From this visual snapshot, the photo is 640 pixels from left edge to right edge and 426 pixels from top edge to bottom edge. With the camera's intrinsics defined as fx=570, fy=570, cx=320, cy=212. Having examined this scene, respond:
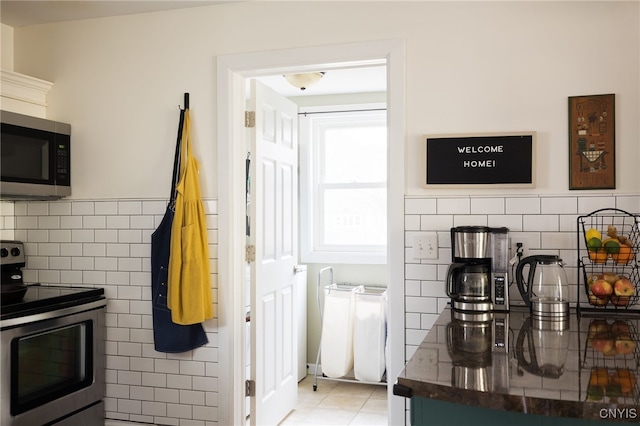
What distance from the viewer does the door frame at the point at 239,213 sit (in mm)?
2635

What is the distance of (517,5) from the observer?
2482 millimetres

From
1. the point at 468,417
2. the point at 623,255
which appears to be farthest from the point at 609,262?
the point at 468,417

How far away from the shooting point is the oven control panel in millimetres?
3070

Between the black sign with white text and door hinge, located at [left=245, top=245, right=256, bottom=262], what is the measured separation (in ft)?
3.45

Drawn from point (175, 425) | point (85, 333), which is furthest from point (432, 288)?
point (85, 333)

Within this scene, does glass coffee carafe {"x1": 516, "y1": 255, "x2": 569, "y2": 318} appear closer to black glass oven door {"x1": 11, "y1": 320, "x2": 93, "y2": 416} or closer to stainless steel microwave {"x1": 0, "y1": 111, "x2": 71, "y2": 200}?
black glass oven door {"x1": 11, "y1": 320, "x2": 93, "y2": 416}

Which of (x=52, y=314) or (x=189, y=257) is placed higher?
(x=189, y=257)

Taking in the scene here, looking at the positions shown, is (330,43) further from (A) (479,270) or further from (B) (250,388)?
(B) (250,388)

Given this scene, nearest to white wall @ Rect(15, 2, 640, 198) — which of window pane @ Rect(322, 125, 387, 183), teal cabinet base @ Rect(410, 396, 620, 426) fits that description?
Answer: teal cabinet base @ Rect(410, 396, 620, 426)

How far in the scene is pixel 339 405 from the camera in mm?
3939

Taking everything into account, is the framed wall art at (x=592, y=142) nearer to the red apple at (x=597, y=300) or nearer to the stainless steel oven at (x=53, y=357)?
the red apple at (x=597, y=300)

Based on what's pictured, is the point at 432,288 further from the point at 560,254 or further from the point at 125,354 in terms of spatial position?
the point at 125,354

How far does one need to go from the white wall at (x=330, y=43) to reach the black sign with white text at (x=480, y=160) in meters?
0.05

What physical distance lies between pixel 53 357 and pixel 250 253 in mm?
1078
